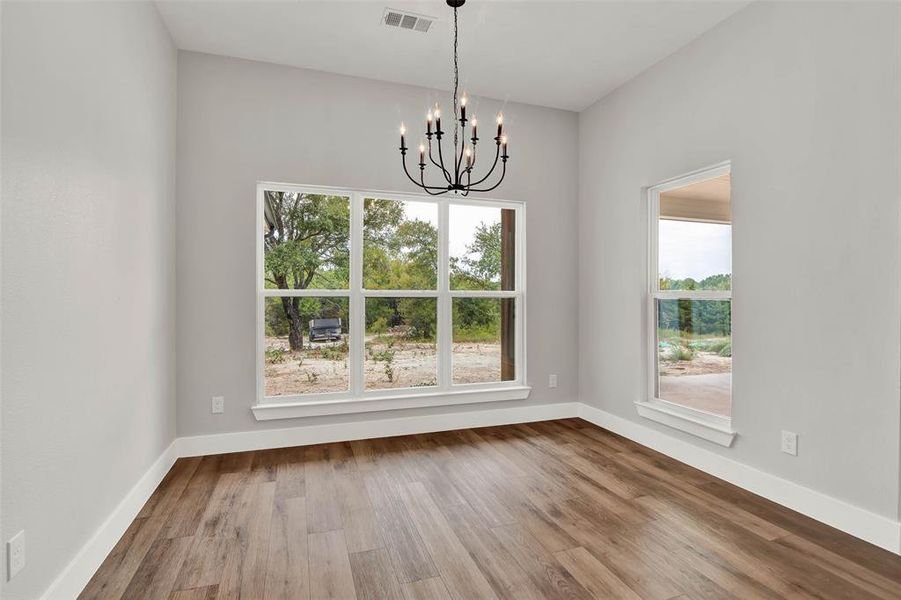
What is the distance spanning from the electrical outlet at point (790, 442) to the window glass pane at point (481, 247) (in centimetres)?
241

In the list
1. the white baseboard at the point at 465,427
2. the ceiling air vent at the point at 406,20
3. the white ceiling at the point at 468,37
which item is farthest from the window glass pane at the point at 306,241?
the ceiling air vent at the point at 406,20

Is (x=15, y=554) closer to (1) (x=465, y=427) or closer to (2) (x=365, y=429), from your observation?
(2) (x=365, y=429)

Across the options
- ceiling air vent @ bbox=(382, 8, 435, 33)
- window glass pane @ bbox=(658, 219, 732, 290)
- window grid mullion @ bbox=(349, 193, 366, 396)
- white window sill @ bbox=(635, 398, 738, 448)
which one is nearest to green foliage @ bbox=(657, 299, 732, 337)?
window glass pane @ bbox=(658, 219, 732, 290)

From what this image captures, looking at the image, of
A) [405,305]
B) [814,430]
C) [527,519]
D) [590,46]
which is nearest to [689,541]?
[527,519]

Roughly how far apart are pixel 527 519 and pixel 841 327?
1912mm

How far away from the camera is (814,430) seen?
252 cm

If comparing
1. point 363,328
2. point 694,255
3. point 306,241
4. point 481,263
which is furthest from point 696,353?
point 306,241

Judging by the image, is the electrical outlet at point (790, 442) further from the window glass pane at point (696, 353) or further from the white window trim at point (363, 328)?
the white window trim at point (363, 328)

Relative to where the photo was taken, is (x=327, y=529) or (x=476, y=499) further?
(x=476, y=499)

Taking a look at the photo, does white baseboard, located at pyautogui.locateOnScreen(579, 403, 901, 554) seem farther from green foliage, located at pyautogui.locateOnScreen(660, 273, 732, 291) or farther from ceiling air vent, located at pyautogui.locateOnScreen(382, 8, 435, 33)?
ceiling air vent, located at pyautogui.locateOnScreen(382, 8, 435, 33)

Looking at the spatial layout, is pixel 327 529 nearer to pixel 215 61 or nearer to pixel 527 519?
pixel 527 519

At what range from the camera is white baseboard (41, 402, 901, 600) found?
2086mm

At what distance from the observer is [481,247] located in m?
4.34

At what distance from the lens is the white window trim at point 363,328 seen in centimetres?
364
